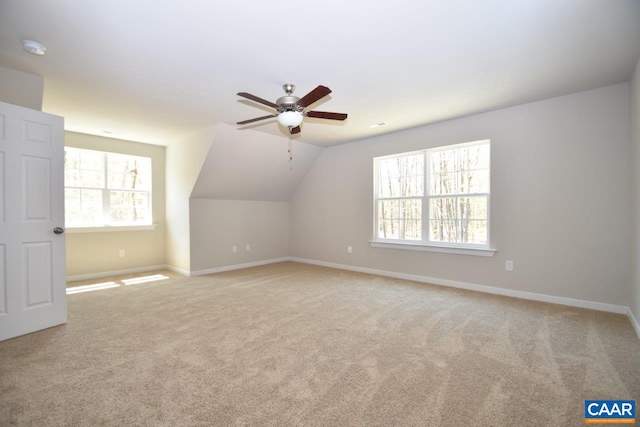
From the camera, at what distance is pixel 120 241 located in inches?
206

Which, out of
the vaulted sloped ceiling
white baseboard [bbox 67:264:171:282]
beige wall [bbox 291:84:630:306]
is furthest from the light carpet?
the vaulted sloped ceiling

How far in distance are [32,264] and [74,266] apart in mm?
2464

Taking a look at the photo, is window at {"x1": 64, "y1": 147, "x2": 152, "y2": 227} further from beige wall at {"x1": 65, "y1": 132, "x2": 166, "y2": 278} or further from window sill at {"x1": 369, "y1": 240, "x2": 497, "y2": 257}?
window sill at {"x1": 369, "y1": 240, "x2": 497, "y2": 257}

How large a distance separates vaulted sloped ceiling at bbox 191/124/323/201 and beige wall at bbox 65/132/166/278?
3.95 feet

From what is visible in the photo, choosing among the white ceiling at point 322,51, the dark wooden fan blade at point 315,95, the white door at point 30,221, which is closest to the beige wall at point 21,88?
the white ceiling at point 322,51

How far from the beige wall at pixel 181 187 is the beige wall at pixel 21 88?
1.98 metres

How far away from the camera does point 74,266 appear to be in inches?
187

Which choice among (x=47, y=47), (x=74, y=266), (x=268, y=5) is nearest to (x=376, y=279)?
(x=268, y=5)

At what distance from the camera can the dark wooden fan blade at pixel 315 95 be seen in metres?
2.25

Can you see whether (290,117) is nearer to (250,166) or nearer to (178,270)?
(250,166)

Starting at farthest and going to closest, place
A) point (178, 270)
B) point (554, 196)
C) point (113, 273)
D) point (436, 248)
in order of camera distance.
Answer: point (178, 270), point (113, 273), point (436, 248), point (554, 196)

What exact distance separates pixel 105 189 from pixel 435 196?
18.3 feet

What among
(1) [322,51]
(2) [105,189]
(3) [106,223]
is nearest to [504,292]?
(1) [322,51]

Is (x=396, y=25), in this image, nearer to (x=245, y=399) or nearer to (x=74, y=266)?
(x=245, y=399)
